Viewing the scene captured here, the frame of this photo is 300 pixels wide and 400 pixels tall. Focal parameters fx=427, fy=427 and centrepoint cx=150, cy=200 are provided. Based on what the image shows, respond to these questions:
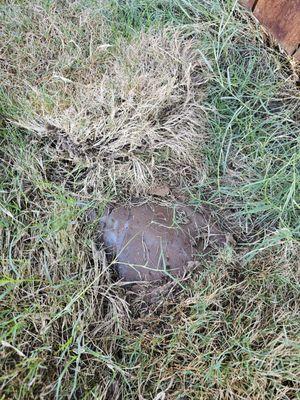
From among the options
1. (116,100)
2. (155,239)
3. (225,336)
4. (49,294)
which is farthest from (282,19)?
(49,294)

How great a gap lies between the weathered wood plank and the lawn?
0.07 metres

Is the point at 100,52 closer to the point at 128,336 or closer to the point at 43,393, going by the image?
the point at 128,336

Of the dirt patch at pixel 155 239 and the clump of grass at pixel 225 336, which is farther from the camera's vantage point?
the dirt patch at pixel 155 239

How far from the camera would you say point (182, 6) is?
209cm

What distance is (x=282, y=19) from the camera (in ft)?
6.27

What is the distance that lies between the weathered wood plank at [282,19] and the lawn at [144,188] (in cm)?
7

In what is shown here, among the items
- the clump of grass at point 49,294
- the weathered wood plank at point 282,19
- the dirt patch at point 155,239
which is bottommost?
the clump of grass at point 49,294

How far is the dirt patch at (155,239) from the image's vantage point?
165 centimetres

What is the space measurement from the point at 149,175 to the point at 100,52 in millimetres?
637

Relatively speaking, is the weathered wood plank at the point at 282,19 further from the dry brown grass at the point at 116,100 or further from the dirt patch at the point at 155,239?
the dirt patch at the point at 155,239

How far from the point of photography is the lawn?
1.51 meters

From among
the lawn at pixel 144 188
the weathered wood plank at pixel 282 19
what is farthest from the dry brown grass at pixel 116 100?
the weathered wood plank at pixel 282 19

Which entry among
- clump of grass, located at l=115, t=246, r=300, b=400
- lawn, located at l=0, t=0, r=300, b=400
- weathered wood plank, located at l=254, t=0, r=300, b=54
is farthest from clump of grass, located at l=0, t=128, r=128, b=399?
weathered wood plank, located at l=254, t=0, r=300, b=54

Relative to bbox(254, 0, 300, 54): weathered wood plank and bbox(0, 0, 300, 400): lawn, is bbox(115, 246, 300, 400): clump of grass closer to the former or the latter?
bbox(0, 0, 300, 400): lawn
